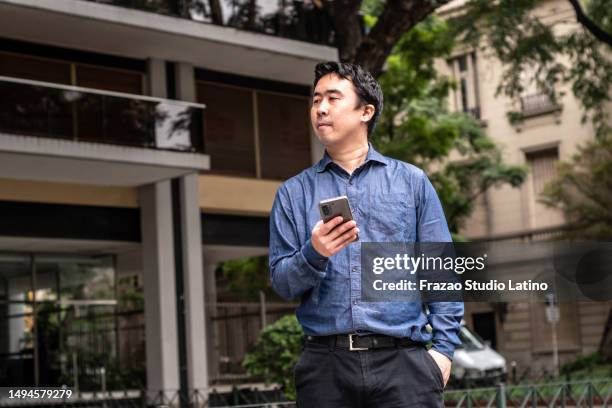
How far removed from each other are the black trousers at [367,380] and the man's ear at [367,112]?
2.92 ft

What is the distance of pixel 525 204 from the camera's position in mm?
A: 45094

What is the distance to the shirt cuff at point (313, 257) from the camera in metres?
4.04

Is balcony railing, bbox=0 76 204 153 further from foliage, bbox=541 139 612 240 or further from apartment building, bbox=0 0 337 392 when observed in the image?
foliage, bbox=541 139 612 240

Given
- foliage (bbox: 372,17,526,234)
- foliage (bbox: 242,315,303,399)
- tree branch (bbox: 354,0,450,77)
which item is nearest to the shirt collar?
tree branch (bbox: 354,0,450,77)

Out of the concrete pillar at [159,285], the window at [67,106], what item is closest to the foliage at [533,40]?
the window at [67,106]

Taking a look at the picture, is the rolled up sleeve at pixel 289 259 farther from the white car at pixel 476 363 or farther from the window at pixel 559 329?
the window at pixel 559 329

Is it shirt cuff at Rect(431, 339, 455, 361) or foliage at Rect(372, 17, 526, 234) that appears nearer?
shirt cuff at Rect(431, 339, 455, 361)

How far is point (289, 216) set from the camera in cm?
443

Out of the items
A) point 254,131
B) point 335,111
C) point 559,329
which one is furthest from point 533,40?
point 559,329

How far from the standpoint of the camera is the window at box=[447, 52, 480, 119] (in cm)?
4650

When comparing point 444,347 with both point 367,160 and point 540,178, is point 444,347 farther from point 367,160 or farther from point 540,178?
point 540,178

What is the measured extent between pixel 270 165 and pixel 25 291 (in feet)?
18.3

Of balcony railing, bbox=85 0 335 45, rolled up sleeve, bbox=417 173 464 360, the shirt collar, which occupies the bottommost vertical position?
rolled up sleeve, bbox=417 173 464 360

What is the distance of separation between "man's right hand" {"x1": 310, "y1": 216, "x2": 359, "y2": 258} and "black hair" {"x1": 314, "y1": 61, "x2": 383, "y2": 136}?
768 mm
